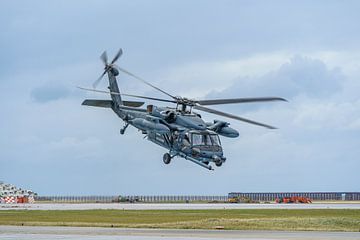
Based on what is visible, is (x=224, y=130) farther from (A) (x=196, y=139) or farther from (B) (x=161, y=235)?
(B) (x=161, y=235)

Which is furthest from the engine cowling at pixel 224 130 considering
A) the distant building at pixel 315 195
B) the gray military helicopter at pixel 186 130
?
the distant building at pixel 315 195

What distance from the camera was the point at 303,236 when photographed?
4428 cm

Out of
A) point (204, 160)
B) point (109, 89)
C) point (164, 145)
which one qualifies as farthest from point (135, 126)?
point (109, 89)

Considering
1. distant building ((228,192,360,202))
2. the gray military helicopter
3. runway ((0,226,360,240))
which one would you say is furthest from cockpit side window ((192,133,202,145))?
distant building ((228,192,360,202))

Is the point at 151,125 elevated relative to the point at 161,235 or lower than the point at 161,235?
elevated

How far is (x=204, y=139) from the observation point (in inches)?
2466

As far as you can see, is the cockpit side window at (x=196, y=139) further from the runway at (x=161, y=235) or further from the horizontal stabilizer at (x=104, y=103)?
the runway at (x=161, y=235)

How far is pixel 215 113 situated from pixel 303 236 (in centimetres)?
1890

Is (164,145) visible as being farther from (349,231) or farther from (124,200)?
(124,200)

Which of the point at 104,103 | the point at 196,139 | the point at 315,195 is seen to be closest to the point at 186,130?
the point at 196,139

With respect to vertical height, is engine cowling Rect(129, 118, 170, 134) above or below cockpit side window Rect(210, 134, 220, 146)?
above

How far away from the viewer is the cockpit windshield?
6247 cm

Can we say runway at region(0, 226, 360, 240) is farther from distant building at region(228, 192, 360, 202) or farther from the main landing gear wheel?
distant building at region(228, 192, 360, 202)

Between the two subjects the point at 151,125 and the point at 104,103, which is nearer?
the point at 151,125
